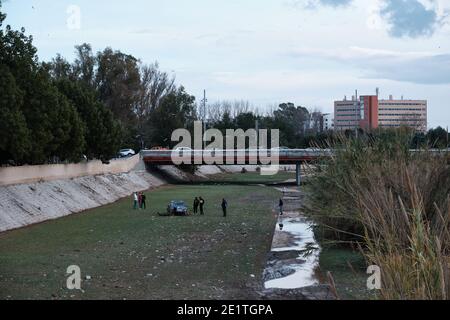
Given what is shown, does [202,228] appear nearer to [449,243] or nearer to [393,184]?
[393,184]

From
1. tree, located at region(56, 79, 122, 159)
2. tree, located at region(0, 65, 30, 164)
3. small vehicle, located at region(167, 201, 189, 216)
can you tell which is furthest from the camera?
tree, located at region(56, 79, 122, 159)

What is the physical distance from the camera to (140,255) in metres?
25.5

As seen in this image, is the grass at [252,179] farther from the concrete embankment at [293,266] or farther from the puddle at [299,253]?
the concrete embankment at [293,266]

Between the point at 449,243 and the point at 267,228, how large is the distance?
94.3ft

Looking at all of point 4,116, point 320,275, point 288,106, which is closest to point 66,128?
point 4,116

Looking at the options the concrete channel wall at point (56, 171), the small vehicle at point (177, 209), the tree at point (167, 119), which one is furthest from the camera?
the tree at point (167, 119)

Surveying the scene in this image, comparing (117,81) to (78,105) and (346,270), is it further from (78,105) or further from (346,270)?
(346,270)
